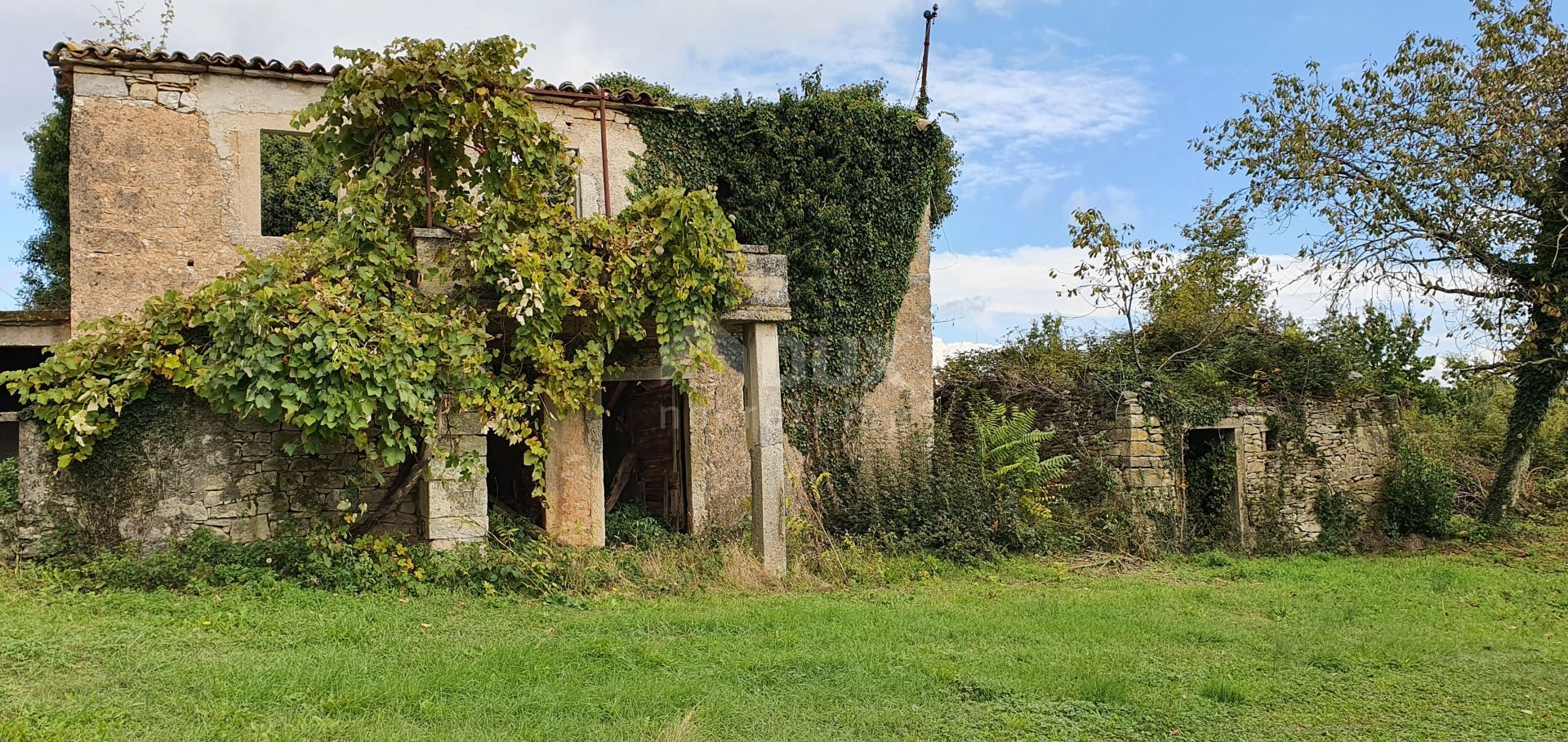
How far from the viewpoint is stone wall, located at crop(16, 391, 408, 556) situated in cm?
870

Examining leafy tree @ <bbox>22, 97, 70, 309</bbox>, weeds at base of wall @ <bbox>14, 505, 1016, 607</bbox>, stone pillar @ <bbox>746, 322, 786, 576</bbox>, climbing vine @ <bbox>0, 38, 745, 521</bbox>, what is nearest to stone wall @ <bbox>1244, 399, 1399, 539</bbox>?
weeds at base of wall @ <bbox>14, 505, 1016, 607</bbox>

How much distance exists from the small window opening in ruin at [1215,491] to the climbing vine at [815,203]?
4.41 m

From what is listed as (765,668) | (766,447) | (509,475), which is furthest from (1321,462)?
(509,475)

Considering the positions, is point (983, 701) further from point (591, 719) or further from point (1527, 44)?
point (1527, 44)

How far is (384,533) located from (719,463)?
4.10m

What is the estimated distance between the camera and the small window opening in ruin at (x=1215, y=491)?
1360 centimetres

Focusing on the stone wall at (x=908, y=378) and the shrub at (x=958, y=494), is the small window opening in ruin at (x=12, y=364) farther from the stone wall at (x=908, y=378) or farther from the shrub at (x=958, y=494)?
the stone wall at (x=908, y=378)

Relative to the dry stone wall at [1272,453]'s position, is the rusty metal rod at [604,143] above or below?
above

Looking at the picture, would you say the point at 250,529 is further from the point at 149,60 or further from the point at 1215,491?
the point at 1215,491

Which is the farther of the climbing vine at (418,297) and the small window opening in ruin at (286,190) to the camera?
the small window opening in ruin at (286,190)

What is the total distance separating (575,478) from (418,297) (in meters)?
2.88

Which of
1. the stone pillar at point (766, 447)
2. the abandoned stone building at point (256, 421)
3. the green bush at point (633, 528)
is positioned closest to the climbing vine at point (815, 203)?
the abandoned stone building at point (256, 421)

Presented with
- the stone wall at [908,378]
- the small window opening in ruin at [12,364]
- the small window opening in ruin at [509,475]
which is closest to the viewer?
the small window opening in ruin at [12,364]

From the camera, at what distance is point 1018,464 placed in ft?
39.9
